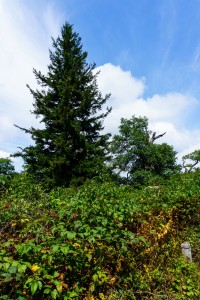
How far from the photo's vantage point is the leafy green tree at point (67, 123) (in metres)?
17.8

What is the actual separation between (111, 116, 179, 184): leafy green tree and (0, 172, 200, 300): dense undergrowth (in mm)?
21860

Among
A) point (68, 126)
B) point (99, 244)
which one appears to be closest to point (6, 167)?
point (68, 126)

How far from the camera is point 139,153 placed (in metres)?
28.3

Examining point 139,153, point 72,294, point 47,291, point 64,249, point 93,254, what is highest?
point 139,153

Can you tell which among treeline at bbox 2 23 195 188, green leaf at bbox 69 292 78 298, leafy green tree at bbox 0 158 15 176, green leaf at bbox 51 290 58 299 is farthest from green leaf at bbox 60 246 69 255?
leafy green tree at bbox 0 158 15 176

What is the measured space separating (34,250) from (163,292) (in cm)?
255

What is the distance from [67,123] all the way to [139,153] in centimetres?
1211

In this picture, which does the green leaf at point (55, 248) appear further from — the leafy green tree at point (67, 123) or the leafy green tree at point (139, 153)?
the leafy green tree at point (139, 153)

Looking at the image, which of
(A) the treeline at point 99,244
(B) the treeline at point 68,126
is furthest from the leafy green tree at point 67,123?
(A) the treeline at point 99,244

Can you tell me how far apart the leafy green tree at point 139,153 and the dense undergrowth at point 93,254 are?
21.9 m

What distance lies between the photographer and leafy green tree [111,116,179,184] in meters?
28.0

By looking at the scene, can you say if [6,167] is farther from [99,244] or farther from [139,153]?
[99,244]

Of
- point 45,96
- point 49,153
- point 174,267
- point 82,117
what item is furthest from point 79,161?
point 174,267

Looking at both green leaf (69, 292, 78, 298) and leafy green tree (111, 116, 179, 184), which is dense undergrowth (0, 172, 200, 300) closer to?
green leaf (69, 292, 78, 298)
